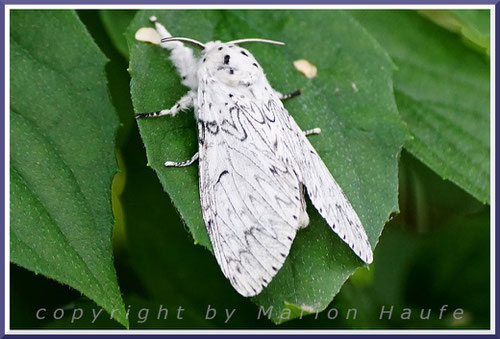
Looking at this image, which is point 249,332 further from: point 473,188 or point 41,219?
point 473,188

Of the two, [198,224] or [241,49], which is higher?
[241,49]

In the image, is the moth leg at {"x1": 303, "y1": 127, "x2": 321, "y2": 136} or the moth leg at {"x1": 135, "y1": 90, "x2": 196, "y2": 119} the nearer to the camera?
the moth leg at {"x1": 135, "y1": 90, "x2": 196, "y2": 119}

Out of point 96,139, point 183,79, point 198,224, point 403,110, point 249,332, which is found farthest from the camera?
point 403,110

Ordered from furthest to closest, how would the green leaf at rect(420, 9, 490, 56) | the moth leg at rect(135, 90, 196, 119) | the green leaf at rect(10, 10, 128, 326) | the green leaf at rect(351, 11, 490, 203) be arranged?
the green leaf at rect(420, 9, 490, 56)
the green leaf at rect(351, 11, 490, 203)
the moth leg at rect(135, 90, 196, 119)
the green leaf at rect(10, 10, 128, 326)

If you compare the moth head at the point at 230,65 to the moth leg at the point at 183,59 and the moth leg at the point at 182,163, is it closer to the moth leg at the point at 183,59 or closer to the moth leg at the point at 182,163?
the moth leg at the point at 183,59

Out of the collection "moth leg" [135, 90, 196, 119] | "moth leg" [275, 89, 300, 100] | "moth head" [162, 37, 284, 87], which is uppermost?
"moth head" [162, 37, 284, 87]

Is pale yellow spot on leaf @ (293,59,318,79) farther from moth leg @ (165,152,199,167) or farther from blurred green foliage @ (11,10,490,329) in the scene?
moth leg @ (165,152,199,167)

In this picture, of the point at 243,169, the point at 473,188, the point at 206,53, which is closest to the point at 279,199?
the point at 243,169

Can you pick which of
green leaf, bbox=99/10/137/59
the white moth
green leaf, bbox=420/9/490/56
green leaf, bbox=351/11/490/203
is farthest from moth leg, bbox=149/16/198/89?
green leaf, bbox=420/9/490/56
